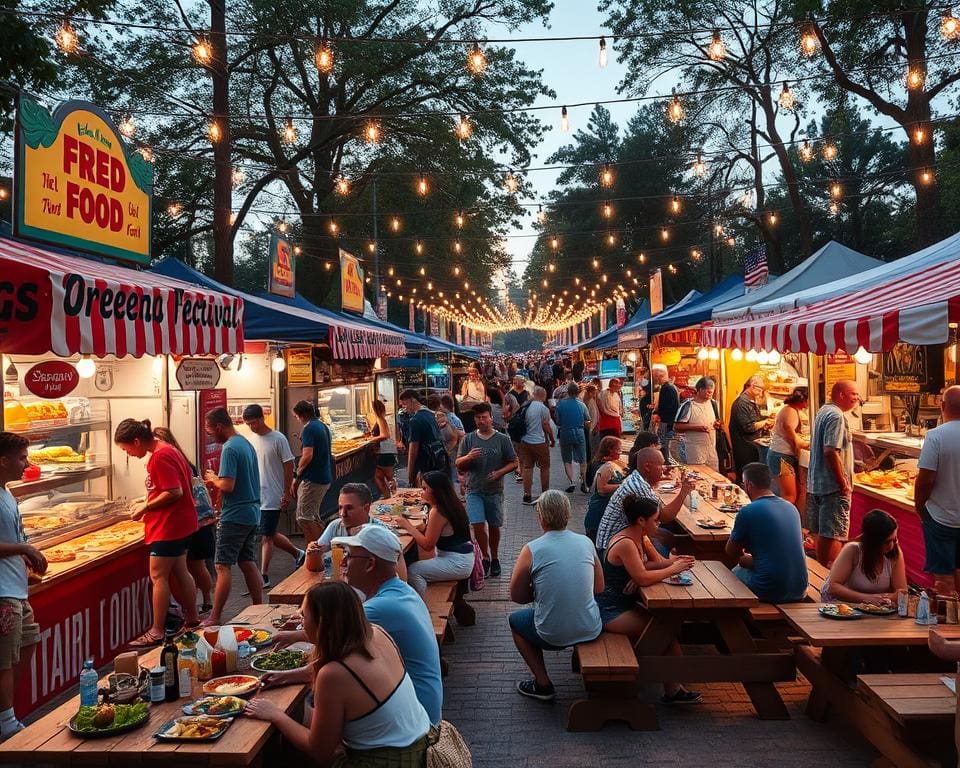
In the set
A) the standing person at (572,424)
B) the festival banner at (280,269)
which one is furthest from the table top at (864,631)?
the festival banner at (280,269)

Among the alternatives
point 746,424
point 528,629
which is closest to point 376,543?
point 528,629

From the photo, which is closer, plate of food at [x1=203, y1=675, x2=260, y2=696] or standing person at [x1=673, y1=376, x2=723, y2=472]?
plate of food at [x1=203, y1=675, x2=260, y2=696]

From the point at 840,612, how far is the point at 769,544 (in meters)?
0.75

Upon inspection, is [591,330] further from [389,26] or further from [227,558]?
[227,558]

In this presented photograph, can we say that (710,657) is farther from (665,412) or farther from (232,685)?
(665,412)

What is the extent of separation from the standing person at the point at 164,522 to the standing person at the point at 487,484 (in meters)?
2.89

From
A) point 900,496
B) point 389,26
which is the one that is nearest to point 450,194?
point 389,26

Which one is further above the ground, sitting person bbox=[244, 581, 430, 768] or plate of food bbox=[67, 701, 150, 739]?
sitting person bbox=[244, 581, 430, 768]

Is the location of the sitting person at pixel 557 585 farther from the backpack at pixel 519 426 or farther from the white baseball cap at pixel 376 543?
the backpack at pixel 519 426

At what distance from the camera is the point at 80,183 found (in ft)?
21.4

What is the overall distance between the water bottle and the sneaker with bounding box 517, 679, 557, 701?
113 inches

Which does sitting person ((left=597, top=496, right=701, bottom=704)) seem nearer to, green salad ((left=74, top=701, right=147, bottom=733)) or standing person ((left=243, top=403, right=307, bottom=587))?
green salad ((left=74, top=701, right=147, bottom=733))

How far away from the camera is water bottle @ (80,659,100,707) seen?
3445mm

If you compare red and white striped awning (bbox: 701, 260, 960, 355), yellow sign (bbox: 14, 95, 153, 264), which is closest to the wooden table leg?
red and white striped awning (bbox: 701, 260, 960, 355)
